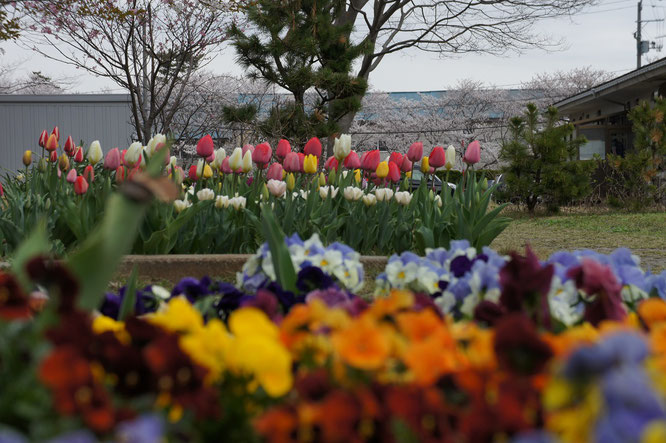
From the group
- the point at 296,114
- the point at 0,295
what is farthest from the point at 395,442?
the point at 296,114

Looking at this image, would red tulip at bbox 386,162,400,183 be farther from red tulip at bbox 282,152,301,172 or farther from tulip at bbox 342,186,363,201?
red tulip at bbox 282,152,301,172

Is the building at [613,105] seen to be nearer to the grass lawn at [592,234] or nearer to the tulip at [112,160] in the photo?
the grass lawn at [592,234]

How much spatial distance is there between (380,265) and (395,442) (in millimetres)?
2936

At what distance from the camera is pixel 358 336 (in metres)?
0.72

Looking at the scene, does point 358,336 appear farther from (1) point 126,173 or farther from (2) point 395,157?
(2) point 395,157

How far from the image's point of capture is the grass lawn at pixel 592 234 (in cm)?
653

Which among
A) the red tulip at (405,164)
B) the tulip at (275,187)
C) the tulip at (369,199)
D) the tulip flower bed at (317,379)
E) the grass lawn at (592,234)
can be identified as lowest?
the grass lawn at (592,234)

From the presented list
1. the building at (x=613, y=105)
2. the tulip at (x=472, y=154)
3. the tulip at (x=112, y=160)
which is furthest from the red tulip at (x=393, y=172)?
the building at (x=613, y=105)

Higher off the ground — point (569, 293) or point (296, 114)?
point (296, 114)

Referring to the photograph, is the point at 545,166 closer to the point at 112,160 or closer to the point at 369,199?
the point at 369,199

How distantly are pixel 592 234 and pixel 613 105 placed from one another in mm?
10087

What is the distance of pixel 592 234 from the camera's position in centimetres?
863

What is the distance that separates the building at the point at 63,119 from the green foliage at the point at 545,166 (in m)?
8.79

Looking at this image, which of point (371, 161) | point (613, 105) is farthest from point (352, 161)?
point (613, 105)
